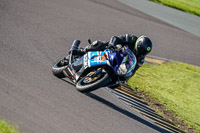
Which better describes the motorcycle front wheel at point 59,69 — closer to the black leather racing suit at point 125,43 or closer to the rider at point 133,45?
the rider at point 133,45

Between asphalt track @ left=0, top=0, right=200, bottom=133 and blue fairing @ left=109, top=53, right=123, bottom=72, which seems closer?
asphalt track @ left=0, top=0, right=200, bottom=133

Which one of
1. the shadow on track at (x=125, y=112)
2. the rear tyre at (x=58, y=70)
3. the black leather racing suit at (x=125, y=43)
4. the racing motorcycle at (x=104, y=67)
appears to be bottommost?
the shadow on track at (x=125, y=112)

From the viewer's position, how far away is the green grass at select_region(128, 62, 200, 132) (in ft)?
34.2

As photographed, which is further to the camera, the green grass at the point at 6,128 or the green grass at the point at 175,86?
the green grass at the point at 175,86

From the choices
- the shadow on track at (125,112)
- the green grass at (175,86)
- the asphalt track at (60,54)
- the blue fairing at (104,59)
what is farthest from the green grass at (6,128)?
the green grass at (175,86)

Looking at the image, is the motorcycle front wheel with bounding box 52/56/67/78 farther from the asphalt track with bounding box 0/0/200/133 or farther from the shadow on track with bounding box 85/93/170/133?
the shadow on track with bounding box 85/93/170/133

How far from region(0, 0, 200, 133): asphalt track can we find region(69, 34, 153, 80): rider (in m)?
0.98

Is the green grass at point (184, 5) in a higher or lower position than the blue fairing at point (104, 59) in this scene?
lower

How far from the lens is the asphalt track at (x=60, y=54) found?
262 inches

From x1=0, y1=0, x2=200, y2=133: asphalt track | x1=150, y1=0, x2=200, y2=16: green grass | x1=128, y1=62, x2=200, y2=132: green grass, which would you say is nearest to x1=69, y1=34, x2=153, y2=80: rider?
x1=0, y1=0, x2=200, y2=133: asphalt track

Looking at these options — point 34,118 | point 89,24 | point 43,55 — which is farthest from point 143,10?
point 34,118

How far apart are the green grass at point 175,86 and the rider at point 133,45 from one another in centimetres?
232

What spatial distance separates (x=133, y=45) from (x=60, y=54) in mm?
2762

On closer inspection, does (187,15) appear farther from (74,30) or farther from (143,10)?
(74,30)
